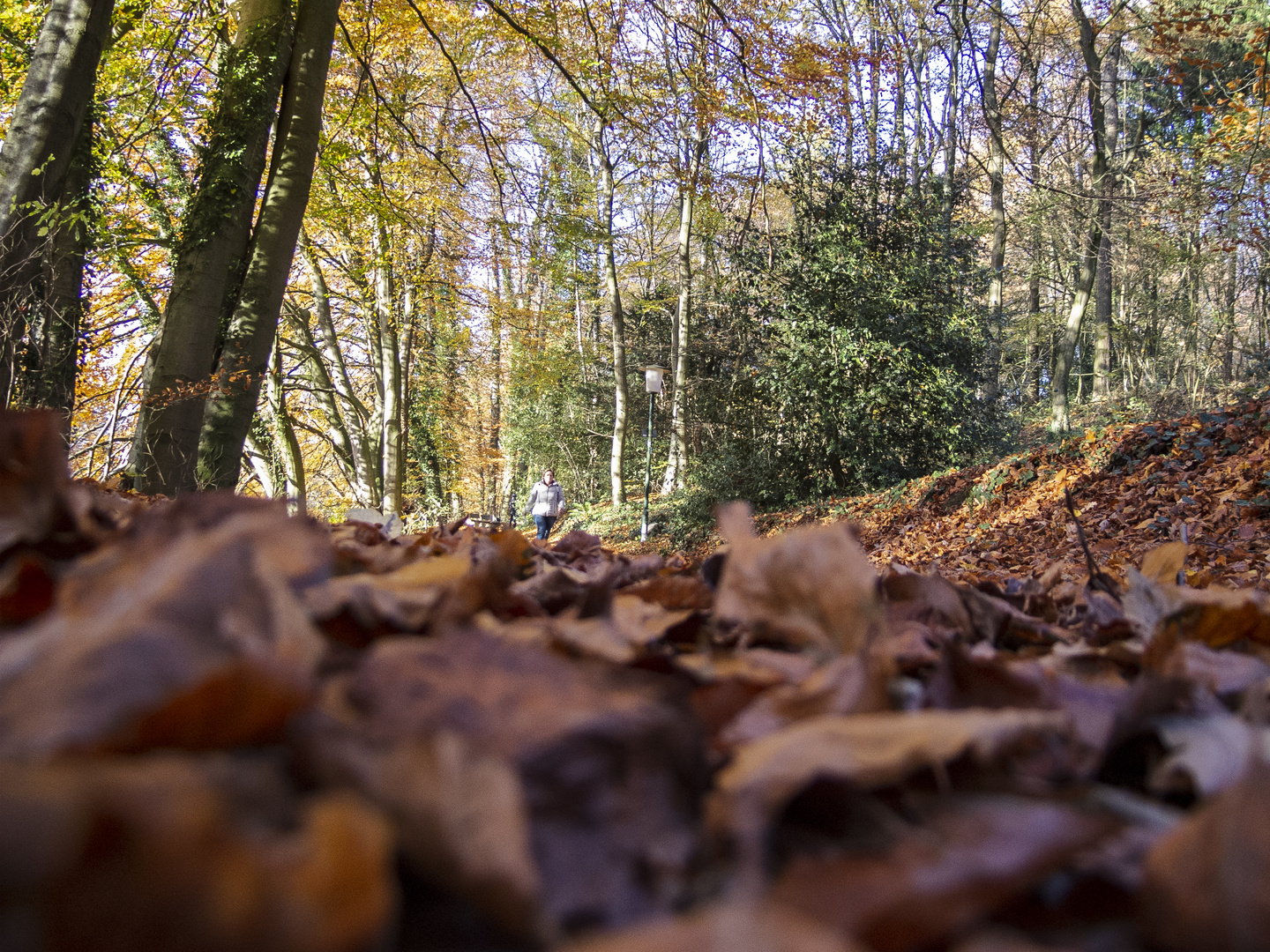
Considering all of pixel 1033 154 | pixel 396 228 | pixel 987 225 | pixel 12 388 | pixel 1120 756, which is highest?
pixel 1033 154

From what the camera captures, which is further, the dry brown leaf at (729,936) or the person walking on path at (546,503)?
the person walking on path at (546,503)

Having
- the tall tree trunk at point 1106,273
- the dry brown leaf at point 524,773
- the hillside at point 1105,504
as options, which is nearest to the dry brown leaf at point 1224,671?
the dry brown leaf at point 524,773

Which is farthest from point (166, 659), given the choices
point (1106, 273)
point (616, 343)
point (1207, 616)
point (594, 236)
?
point (616, 343)

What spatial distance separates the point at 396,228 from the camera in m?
13.9

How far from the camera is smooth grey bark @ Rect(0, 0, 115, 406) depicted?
185 inches

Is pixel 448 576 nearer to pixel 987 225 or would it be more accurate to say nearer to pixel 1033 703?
pixel 1033 703

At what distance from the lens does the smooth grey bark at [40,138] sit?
15.4 ft

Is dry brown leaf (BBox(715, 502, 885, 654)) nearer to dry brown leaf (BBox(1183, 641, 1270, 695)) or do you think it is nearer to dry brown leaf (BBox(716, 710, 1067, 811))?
dry brown leaf (BBox(716, 710, 1067, 811))

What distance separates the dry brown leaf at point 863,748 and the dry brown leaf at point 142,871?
9.3 inches

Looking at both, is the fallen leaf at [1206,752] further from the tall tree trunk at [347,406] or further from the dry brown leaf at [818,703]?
the tall tree trunk at [347,406]

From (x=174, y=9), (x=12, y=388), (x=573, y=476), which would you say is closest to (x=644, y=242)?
(x=573, y=476)

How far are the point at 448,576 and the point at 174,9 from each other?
953cm

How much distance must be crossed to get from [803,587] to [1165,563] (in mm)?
992

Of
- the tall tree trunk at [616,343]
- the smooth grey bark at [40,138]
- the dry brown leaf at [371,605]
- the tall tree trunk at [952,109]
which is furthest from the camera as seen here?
the tall tree trunk at [616,343]
